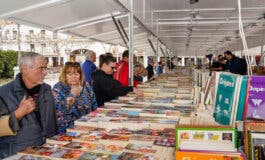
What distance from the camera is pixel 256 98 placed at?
60.5 inches

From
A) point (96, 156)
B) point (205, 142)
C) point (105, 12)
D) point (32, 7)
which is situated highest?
point (105, 12)

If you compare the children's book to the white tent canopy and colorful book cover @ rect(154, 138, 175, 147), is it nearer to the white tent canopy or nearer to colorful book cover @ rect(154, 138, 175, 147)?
colorful book cover @ rect(154, 138, 175, 147)

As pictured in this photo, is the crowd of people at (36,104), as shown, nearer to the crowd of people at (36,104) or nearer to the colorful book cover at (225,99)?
the crowd of people at (36,104)

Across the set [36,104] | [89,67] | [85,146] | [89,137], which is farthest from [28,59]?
[89,67]

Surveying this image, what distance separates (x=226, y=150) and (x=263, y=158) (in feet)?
0.41

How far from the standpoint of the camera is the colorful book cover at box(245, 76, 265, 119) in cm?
153

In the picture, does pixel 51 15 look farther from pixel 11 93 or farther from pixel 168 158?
pixel 168 158

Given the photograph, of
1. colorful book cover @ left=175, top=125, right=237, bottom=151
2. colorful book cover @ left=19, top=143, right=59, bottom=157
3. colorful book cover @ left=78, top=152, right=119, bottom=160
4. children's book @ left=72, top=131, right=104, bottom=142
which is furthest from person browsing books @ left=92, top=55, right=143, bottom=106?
colorful book cover @ left=175, top=125, right=237, bottom=151

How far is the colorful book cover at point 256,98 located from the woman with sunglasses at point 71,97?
4.90ft

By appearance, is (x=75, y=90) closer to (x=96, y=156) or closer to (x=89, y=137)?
(x=89, y=137)

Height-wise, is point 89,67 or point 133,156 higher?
point 89,67

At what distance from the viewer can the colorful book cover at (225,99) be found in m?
1.59

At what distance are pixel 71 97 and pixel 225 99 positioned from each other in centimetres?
141

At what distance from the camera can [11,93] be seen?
85.4 inches
